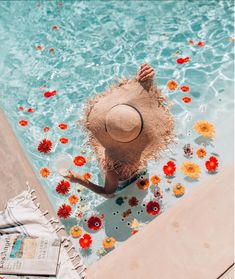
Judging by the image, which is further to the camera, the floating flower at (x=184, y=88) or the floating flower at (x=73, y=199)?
the floating flower at (x=184, y=88)

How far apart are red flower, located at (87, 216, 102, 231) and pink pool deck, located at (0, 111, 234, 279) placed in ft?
1.58

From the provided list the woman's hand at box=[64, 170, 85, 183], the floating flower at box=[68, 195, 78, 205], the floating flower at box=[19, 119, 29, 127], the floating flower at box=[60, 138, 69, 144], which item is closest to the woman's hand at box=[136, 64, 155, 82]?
the woman's hand at box=[64, 170, 85, 183]

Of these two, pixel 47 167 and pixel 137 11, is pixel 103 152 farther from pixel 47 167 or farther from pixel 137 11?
pixel 137 11

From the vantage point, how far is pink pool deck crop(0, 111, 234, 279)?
3.76m

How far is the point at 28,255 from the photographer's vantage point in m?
3.88

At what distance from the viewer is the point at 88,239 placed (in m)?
4.21

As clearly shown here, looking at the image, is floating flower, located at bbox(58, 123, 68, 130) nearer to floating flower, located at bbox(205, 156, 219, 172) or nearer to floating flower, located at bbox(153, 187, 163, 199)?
floating flower, located at bbox(153, 187, 163, 199)

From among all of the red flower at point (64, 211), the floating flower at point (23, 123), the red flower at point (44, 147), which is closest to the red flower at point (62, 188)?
the red flower at point (64, 211)

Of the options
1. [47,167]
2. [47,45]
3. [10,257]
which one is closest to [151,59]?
[47,45]

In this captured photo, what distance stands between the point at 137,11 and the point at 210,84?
2.22m

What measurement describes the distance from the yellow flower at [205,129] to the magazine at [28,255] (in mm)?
2421

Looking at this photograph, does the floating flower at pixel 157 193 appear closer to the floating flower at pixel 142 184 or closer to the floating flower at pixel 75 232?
the floating flower at pixel 142 184

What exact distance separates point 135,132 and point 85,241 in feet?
5.07

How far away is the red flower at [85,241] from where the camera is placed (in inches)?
164
